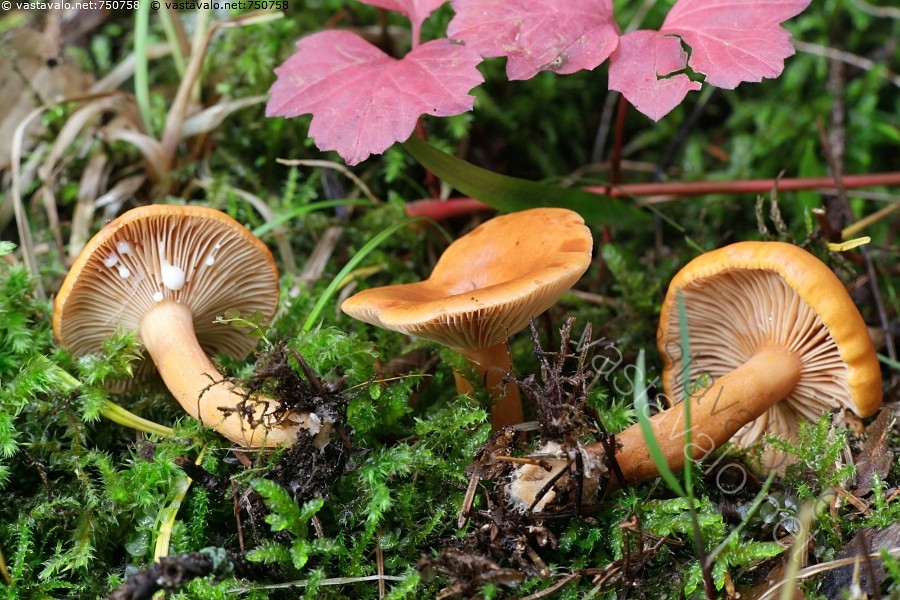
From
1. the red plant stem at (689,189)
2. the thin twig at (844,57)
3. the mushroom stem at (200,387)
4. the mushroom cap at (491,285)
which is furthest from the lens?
the thin twig at (844,57)

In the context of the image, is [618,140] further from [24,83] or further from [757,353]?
[24,83]

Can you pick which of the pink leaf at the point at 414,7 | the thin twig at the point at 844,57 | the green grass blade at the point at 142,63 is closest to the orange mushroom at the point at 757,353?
the pink leaf at the point at 414,7

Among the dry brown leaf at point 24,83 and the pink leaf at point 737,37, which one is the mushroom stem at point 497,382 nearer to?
the pink leaf at point 737,37

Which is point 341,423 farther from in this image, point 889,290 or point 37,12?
point 37,12

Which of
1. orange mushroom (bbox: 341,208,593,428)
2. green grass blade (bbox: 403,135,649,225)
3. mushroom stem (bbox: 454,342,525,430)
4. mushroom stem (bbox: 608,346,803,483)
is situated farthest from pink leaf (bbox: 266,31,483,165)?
mushroom stem (bbox: 608,346,803,483)

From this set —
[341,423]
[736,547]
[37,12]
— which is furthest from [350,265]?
[37,12]
